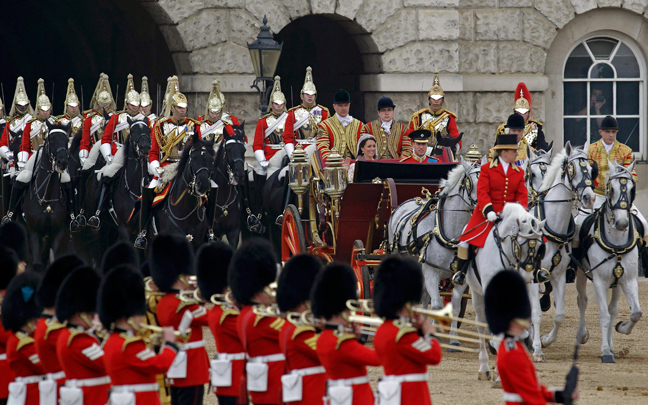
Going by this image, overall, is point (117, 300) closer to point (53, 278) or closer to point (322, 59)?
point (53, 278)

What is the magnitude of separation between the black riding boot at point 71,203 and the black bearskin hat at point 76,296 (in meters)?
7.68

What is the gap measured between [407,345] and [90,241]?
8.97 metres

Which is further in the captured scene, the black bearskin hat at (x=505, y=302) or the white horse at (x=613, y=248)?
the white horse at (x=613, y=248)

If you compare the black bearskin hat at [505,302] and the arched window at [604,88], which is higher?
the arched window at [604,88]

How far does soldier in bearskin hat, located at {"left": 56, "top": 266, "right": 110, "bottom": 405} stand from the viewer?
552 centimetres

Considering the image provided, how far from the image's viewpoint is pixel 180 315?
629 cm

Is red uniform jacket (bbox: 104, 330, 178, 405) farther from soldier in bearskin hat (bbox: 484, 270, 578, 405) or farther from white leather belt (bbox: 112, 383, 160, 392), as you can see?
soldier in bearskin hat (bbox: 484, 270, 578, 405)

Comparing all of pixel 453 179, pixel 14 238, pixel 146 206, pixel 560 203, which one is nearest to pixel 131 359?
pixel 14 238

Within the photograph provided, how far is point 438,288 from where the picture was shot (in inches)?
391

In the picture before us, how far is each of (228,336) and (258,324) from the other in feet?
1.25

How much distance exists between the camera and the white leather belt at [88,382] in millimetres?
5598

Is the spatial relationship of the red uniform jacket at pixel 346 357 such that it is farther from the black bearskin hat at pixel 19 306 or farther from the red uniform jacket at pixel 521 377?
the black bearskin hat at pixel 19 306

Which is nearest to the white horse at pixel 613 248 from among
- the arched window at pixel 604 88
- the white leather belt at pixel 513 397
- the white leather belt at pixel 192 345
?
the white leather belt at pixel 192 345

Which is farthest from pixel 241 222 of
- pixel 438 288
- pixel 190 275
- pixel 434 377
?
pixel 190 275
